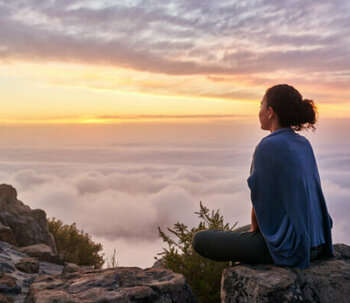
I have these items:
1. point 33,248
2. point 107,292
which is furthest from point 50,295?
point 33,248

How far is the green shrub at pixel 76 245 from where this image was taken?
14562mm

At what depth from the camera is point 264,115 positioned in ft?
18.0

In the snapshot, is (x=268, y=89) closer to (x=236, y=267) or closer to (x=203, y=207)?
(x=236, y=267)

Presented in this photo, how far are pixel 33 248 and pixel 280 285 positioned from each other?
7.49 m

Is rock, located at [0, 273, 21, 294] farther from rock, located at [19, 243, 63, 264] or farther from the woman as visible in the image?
rock, located at [19, 243, 63, 264]

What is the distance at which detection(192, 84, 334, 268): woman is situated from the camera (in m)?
5.18

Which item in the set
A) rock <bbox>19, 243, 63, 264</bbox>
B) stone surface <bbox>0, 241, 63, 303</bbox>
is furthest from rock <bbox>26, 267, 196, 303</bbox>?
rock <bbox>19, 243, 63, 264</bbox>

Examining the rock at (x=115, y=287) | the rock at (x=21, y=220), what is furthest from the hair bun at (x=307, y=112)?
the rock at (x=21, y=220)

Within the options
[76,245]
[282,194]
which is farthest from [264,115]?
[76,245]

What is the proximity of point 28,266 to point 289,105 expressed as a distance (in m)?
5.74

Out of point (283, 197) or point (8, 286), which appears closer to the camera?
point (283, 197)

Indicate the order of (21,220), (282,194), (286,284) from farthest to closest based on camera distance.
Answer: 1. (21,220)
2. (282,194)
3. (286,284)

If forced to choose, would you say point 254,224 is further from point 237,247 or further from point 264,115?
point 264,115

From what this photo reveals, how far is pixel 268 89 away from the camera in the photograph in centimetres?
543
